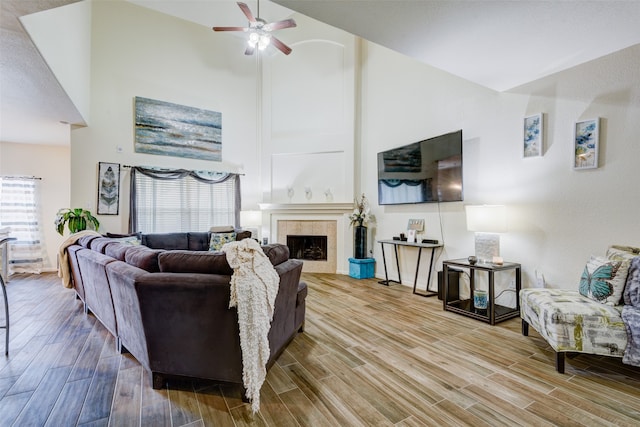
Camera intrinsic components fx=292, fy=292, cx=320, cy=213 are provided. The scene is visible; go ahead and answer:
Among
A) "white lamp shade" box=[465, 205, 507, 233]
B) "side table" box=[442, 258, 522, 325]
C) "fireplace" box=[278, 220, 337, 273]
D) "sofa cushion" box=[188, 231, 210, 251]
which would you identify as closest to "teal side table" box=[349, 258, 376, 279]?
"fireplace" box=[278, 220, 337, 273]

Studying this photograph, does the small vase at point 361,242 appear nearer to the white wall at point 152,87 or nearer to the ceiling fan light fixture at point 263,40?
the white wall at point 152,87

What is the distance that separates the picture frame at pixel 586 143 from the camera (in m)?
2.63

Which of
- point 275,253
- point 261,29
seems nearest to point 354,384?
point 275,253

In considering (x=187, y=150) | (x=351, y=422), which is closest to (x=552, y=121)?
(x=351, y=422)

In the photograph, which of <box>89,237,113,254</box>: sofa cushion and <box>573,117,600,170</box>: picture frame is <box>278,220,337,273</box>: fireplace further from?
<box>573,117,600,170</box>: picture frame

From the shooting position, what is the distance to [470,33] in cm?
228

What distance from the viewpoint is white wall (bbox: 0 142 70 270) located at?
220 inches

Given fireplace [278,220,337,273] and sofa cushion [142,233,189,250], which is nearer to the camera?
sofa cushion [142,233,189,250]

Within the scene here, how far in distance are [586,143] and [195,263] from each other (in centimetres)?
349

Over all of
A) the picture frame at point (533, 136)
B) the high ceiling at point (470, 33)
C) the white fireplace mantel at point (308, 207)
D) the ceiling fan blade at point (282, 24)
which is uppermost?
the ceiling fan blade at point (282, 24)

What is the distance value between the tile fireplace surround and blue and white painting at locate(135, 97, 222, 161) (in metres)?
1.72

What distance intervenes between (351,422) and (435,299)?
268cm

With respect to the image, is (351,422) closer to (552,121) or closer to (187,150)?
(552,121)

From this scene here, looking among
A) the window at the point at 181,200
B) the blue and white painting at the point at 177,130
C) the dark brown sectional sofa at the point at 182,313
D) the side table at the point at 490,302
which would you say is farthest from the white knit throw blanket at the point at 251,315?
the blue and white painting at the point at 177,130
